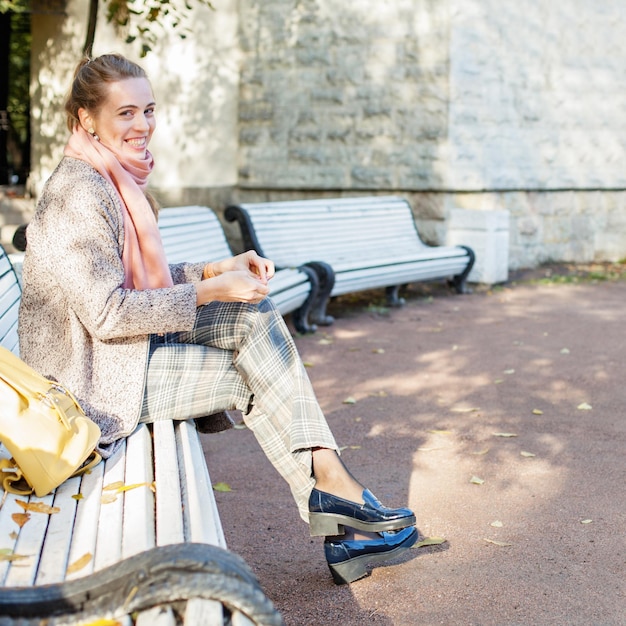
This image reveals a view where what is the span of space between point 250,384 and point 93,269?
61 centimetres

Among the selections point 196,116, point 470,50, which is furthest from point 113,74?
point 196,116

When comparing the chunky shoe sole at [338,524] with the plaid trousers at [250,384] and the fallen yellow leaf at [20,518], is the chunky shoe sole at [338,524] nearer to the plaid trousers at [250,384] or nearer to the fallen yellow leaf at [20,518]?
the plaid trousers at [250,384]

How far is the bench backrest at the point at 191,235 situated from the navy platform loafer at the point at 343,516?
127 inches

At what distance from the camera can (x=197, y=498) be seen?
229cm

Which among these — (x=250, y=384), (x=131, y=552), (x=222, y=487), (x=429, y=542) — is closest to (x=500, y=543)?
(x=429, y=542)

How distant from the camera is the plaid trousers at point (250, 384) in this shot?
117 inches

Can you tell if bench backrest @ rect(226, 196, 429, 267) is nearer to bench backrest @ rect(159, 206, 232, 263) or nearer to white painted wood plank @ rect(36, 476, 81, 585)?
bench backrest @ rect(159, 206, 232, 263)

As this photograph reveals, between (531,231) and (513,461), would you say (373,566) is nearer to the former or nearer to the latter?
(513,461)

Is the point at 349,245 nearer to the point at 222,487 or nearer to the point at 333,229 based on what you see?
the point at 333,229

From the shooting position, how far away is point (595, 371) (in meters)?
6.05

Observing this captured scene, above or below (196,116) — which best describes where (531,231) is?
below

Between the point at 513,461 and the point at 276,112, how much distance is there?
7143 mm

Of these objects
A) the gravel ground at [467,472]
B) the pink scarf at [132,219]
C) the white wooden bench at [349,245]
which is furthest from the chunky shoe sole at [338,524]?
the white wooden bench at [349,245]

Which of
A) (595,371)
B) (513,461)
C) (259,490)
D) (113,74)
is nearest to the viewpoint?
(113,74)
